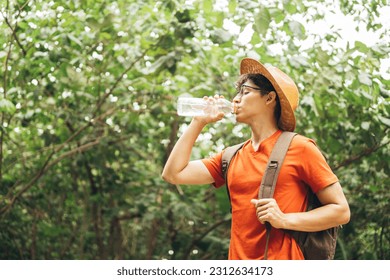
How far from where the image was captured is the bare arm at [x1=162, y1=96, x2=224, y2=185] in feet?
8.09

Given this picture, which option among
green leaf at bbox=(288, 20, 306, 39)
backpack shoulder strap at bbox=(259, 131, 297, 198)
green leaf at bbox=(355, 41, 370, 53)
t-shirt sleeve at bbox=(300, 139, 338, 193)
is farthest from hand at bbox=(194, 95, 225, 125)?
green leaf at bbox=(355, 41, 370, 53)

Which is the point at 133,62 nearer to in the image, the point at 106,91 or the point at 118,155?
the point at 106,91

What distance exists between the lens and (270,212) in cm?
206

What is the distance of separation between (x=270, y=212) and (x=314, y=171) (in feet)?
0.79

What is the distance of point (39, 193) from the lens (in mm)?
6648

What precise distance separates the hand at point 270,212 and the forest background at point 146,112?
155 cm

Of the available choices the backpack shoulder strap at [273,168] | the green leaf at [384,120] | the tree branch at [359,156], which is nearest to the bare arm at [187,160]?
the backpack shoulder strap at [273,168]

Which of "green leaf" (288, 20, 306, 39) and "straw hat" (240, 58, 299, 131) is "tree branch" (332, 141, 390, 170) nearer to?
"green leaf" (288, 20, 306, 39)

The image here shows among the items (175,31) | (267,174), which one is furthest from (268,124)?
(175,31)

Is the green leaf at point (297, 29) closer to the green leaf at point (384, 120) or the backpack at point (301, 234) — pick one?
the green leaf at point (384, 120)

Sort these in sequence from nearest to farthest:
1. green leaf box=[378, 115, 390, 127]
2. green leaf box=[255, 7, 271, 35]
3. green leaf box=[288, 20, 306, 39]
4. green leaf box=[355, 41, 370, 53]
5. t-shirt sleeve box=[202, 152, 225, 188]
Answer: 1. t-shirt sleeve box=[202, 152, 225, 188]
2. green leaf box=[255, 7, 271, 35]
3. green leaf box=[288, 20, 306, 39]
4. green leaf box=[355, 41, 370, 53]
5. green leaf box=[378, 115, 390, 127]

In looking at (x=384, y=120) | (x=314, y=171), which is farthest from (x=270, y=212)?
(x=384, y=120)

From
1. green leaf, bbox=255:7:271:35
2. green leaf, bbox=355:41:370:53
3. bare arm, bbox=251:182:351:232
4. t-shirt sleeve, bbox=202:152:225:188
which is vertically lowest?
green leaf, bbox=355:41:370:53

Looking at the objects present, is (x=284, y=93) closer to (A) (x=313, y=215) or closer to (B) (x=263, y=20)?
(A) (x=313, y=215)
